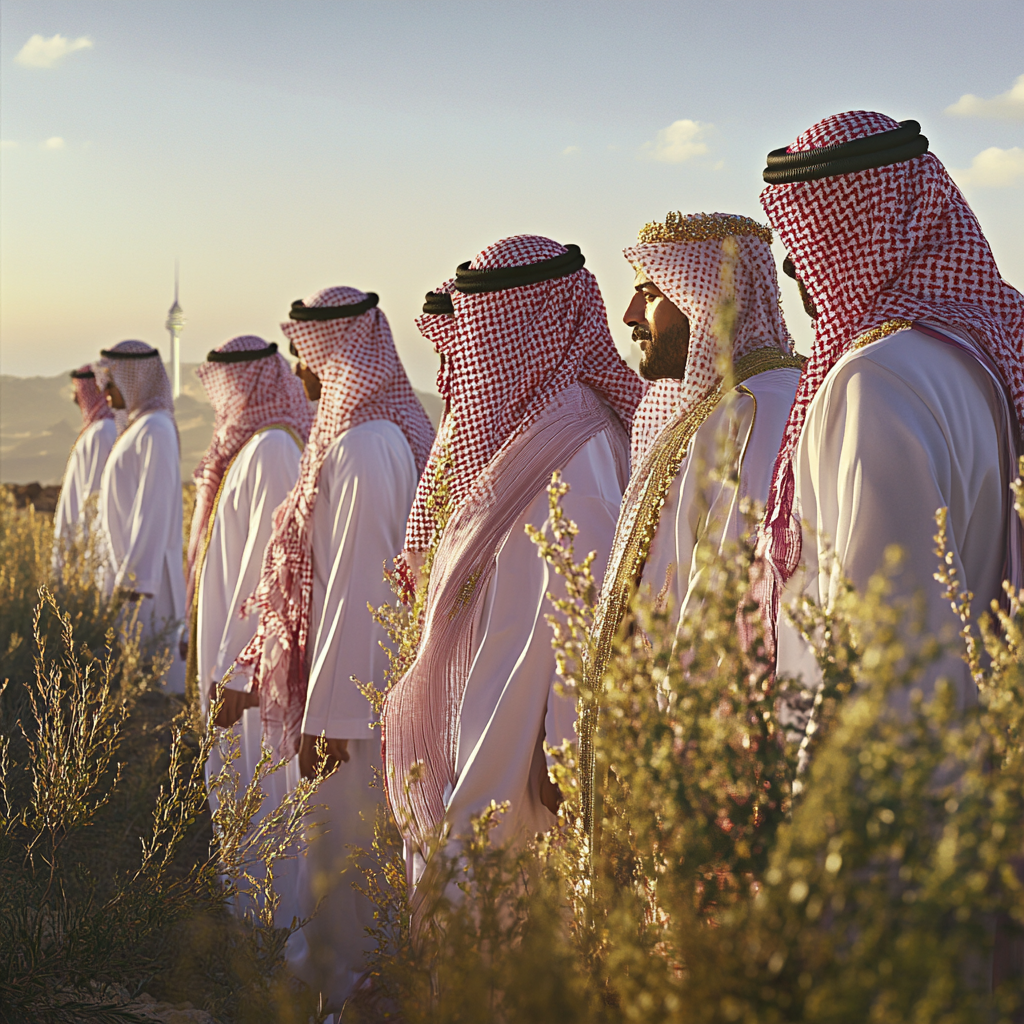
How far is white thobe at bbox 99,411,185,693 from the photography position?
7.23m

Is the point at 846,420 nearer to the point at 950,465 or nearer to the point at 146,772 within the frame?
the point at 950,465

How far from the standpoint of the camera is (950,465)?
1.62 metres

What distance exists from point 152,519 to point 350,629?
3.92 metres

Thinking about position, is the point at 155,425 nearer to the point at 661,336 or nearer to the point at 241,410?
the point at 241,410

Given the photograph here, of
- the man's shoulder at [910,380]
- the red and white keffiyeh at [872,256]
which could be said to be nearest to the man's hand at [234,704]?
the red and white keffiyeh at [872,256]

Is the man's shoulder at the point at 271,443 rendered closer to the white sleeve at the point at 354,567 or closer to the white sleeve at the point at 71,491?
the white sleeve at the point at 354,567

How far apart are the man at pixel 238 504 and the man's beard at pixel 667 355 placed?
230cm

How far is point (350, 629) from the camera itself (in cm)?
383

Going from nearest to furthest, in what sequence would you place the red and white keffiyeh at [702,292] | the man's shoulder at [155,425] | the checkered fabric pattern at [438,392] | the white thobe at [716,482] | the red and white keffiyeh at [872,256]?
the red and white keffiyeh at [872,256], the white thobe at [716,482], the red and white keffiyeh at [702,292], the checkered fabric pattern at [438,392], the man's shoulder at [155,425]

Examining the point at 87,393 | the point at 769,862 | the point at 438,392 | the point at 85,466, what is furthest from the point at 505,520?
the point at 87,393

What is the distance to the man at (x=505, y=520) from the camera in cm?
250

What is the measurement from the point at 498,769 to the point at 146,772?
3.08 m

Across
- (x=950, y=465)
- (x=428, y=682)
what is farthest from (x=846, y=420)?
(x=428, y=682)

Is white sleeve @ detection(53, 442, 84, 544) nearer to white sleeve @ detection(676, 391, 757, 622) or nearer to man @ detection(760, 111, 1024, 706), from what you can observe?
white sleeve @ detection(676, 391, 757, 622)
